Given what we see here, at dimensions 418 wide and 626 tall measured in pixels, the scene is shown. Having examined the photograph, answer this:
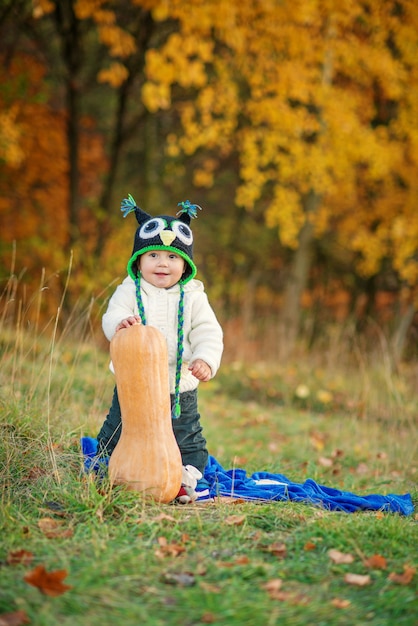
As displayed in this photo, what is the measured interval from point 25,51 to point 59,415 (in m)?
9.62

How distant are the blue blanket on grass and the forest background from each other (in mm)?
3514

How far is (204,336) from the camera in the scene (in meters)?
3.38

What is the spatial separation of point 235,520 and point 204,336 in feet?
2.99

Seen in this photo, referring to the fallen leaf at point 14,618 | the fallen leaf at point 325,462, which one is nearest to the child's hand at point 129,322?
the fallen leaf at point 14,618

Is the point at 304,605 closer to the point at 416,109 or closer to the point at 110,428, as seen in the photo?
the point at 110,428

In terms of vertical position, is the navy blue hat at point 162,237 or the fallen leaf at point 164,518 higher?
the navy blue hat at point 162,237

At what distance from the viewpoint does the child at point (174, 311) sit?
3.31m

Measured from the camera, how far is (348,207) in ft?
46.2

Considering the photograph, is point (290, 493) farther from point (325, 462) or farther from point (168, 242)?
point (325, 462)

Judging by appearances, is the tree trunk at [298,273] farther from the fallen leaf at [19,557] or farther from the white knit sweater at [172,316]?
the fallen leaf at [19,557]

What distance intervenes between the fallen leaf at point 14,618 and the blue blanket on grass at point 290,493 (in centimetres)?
115

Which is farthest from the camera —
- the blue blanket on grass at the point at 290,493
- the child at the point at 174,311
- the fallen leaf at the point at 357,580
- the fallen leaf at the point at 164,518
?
the blue blanket on grass at the point at 290,493

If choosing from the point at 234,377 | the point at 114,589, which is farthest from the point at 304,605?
the point at 234,377

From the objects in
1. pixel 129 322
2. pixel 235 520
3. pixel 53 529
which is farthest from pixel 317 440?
pixel 53 529
